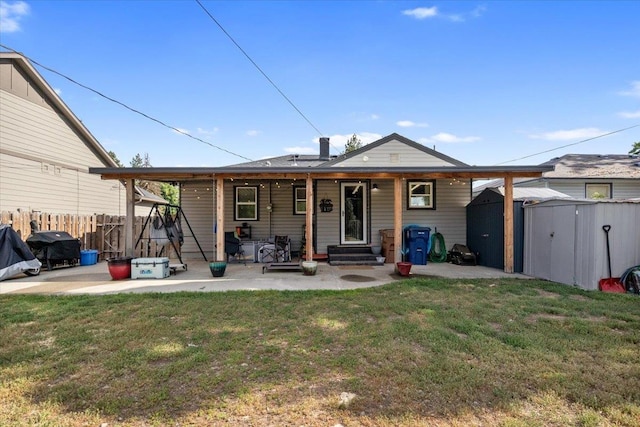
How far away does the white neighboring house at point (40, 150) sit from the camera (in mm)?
9555

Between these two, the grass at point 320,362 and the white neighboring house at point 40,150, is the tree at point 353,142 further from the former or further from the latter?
the grass at point 320,362

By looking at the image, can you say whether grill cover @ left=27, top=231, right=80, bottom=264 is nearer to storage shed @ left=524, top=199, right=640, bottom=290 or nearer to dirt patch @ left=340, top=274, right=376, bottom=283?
dirt patch @ left=340, top=274, right=376, bottom=283

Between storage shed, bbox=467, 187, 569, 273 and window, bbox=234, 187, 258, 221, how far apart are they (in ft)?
23.7

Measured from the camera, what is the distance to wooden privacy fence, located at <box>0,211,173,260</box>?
29.5ft

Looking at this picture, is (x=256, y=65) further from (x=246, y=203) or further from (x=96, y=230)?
(x=96, y=230)

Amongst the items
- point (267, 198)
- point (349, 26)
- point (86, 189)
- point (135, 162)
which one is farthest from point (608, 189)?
point (135, 162)

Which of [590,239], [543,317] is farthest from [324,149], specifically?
[543,317]

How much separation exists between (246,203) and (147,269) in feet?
14.2

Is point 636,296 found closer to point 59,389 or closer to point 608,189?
point 59,389

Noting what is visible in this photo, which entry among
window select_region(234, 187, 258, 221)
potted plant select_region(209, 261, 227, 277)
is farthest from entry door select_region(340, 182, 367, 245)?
potted plant select_region(209, 261, 227, 277)

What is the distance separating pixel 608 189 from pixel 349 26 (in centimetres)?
1338

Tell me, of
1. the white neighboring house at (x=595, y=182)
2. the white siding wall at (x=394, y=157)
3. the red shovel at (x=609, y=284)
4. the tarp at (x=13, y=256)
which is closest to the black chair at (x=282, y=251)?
the white siding wall at (x=394, y=157)

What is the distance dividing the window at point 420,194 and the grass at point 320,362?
5.52 meters

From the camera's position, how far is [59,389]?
244 cm
